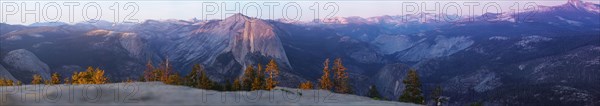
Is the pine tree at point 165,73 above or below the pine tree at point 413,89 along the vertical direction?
above

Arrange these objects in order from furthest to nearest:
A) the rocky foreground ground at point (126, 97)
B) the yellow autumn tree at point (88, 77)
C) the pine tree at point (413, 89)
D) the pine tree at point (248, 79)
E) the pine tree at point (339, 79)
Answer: the pine tree at point (339, 79) < the pine tree at point (248, 79) < the pine tree at point (413, 89) < the yellow autumn tree at point (88, 77) < the rocky foreground ground at point (126, 97)

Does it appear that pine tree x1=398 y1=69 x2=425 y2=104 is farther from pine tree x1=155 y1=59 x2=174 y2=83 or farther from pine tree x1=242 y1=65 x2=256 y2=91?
pine tree x1=155 y1=59 x2=174 y2=83

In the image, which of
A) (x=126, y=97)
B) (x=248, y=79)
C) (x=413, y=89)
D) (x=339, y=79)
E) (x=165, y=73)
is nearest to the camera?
(x=126, y=97)

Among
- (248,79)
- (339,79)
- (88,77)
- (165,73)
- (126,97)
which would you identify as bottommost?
(339,79)

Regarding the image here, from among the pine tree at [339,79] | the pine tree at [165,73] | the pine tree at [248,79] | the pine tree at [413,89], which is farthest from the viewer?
the pine tree at [339,79]

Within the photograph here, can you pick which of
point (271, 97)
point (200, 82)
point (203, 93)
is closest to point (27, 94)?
point (203, 93)

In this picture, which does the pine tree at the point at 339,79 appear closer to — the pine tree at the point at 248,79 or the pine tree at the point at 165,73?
the pine tree at the point at 248,79

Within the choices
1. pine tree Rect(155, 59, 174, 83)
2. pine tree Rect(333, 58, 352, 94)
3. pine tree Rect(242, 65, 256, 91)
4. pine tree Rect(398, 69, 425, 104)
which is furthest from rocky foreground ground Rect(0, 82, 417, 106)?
pine tree Rect(333, 58, 352, 94)

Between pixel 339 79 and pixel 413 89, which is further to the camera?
pixel 339 79

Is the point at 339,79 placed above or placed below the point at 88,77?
below

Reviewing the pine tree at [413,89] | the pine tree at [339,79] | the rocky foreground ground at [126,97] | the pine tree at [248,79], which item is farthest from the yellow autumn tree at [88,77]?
the rocky foreground ground at [126,97]

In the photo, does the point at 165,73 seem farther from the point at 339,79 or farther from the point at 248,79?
the point at 339,79

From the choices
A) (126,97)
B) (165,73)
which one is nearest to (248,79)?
(165,73)
